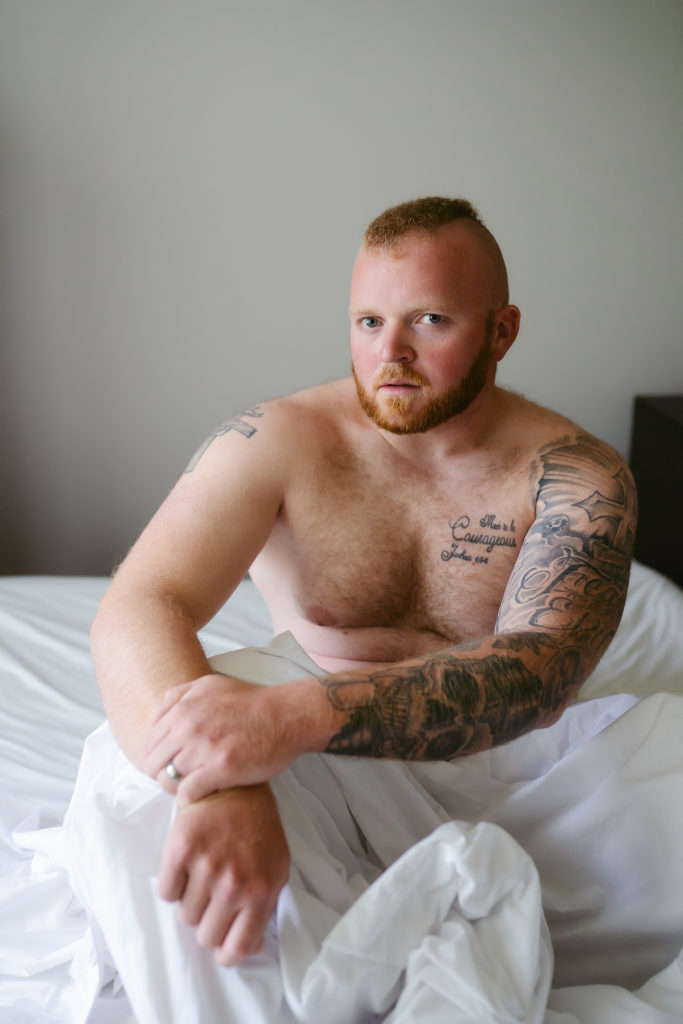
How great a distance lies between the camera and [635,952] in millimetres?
838

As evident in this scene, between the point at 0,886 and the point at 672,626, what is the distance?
4.11 ft

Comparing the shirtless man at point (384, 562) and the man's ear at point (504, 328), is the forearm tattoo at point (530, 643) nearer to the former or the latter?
the shirtless man at point (384, 562)

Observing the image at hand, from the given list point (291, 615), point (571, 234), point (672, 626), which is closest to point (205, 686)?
point (291, 615)

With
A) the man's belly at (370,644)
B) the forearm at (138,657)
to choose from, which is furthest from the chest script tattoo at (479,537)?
the forearm at (138,657)

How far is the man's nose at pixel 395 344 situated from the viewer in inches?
43.8

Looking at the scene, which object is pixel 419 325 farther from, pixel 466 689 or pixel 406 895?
pixel 406 895

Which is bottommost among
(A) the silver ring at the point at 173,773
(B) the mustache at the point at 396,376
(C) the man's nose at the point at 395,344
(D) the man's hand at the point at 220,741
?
(A) the silver ring at the point at 173,773

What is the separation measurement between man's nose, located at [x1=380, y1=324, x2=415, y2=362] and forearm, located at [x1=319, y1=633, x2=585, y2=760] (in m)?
0.39

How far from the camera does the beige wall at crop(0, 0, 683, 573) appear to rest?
7.20 ft

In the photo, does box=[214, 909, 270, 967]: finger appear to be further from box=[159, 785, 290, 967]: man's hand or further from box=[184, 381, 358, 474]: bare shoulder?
box=[184, 381, 358, 474]: bare shoulder

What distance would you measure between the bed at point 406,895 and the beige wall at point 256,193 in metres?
1.38

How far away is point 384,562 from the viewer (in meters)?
1.22

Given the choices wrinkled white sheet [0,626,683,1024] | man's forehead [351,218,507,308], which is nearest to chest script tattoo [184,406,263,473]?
man's forehead [351,218,507,308]

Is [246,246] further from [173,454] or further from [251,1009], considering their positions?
[251,1009]
